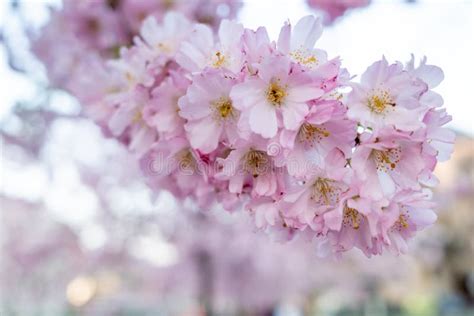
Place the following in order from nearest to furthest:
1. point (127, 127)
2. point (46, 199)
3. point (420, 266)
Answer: point (127, 127)
point (46, 199)
point (420, 266)

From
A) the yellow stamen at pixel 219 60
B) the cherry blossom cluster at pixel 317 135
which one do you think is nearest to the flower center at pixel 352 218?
the cherry blossom cluster at pixel 317 135

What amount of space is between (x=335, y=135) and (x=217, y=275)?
5.26 m

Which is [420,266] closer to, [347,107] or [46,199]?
[46,199]

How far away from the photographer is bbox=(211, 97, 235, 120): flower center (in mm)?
675

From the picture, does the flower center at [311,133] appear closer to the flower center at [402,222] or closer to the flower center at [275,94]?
the flower center at [275,94]

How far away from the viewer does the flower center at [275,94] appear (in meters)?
0.63

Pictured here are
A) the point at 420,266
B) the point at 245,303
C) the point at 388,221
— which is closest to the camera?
the point at 388,221

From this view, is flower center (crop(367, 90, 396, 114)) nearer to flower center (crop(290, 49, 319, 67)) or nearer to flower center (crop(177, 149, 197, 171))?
flower center (crop(290, 49, 319, 67))

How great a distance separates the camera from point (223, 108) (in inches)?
26.9

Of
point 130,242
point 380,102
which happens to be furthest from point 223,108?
point 130,242

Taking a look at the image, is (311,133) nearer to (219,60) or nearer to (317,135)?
(317,135)

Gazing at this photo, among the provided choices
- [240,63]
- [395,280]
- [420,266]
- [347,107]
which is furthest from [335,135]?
[395,280]

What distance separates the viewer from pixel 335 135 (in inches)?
25.2

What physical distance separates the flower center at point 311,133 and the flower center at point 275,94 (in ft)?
0.14
